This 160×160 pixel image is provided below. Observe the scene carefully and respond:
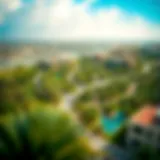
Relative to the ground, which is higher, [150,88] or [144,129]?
[150,88]

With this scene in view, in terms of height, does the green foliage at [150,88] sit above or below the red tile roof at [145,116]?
above

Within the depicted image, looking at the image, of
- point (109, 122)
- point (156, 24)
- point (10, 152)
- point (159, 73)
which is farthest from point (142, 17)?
point (10, 152)

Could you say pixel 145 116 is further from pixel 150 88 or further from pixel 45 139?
pixel 45 139

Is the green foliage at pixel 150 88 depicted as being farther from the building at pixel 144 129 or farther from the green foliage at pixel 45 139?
the green foliage at pixel 45 139

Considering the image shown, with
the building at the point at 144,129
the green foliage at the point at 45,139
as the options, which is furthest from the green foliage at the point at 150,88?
the green foliage at the point at 45,139

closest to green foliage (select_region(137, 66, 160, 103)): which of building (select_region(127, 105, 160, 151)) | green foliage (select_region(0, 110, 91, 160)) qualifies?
building (select_region(127, 105, 160, 151))

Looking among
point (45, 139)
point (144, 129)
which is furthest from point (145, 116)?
point (45, 139)

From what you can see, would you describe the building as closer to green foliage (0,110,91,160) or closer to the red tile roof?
the red tile roof
